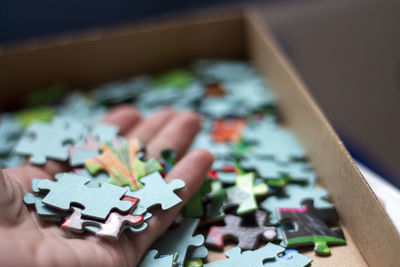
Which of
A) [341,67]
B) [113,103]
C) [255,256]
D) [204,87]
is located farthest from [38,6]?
[255,256]

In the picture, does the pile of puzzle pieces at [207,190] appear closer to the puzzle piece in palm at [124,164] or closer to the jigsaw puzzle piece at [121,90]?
the puzzle piece in palm at [124,164]

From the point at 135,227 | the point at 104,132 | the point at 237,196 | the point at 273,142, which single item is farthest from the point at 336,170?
the point at 104,132

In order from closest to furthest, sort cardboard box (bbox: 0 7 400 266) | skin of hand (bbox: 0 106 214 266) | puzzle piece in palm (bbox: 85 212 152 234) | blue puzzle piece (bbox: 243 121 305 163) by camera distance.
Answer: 1. skin of hand (bbox: 0 106 214 266)
2. puzzle piece in palm (bbox: 85 212 152 234)
3. blue puzzle piece (bbox: 243 121 305 163)
4. cardboard box (bbox: 0 7 400 266)

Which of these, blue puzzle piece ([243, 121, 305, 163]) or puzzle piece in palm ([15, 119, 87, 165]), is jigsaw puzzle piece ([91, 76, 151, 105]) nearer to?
puzzle piece in palm ([15, 119, 87, 165])

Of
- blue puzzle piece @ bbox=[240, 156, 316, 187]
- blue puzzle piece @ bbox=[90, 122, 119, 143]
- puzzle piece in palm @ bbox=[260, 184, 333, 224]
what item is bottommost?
puzzle piece in palm @ bbox=[260, 184, 333, 224]

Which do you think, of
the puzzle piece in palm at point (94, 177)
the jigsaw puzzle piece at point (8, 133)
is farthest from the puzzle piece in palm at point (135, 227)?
the jigsaw puzzle piece at point (8, 133)

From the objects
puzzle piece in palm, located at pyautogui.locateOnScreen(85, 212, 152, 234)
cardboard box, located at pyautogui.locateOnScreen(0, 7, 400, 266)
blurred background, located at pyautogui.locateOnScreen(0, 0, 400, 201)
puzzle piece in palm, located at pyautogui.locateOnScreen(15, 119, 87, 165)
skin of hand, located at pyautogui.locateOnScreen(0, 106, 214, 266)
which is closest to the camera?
skin of hand, located at pyautogui.locateOnScreen(0, 106, 214, 266)

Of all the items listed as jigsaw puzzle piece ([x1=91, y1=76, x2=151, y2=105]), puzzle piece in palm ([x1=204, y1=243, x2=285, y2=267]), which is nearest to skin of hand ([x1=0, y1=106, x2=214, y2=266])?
puzzle piece in palm ([x1=204, y1=243, x2=285, y2=267])
